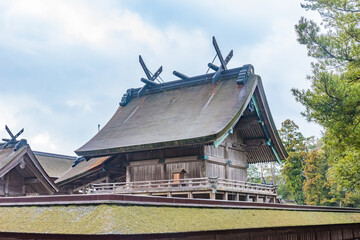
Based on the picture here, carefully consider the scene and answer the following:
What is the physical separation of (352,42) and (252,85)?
226 inches

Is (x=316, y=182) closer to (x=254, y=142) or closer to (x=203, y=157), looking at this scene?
(x=254, y=142)

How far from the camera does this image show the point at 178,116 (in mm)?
21406

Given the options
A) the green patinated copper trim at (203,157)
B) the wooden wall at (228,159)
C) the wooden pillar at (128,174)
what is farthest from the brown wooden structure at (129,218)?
the wooden pillar at (128,174)

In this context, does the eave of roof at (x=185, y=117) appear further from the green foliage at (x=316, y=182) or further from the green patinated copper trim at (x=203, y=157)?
the green foliage at (x=316, y=182)

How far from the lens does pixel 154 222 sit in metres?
7.75

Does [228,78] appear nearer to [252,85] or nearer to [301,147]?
[252,85]

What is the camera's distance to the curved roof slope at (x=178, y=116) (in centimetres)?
1880

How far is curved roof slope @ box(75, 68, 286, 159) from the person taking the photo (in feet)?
61.7

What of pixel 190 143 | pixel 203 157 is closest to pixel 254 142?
pixel 203 157

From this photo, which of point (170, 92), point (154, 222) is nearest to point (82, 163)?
point (170, 92)

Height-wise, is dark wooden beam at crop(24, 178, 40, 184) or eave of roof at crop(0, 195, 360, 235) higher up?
dark wooden beam at crop(24, 178, 40, 184)

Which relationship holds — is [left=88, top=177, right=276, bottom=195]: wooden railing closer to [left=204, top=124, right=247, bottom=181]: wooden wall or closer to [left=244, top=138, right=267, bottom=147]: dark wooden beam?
[left=204, top=124, right=247, bottom=181]: wooden wall

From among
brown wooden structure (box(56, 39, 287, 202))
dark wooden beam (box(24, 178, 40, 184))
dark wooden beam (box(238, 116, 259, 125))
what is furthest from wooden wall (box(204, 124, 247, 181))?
dark wooden beam (box(24, 178, 40, 184))

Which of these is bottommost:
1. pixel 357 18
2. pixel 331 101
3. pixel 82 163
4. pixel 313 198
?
pixel 313 198
